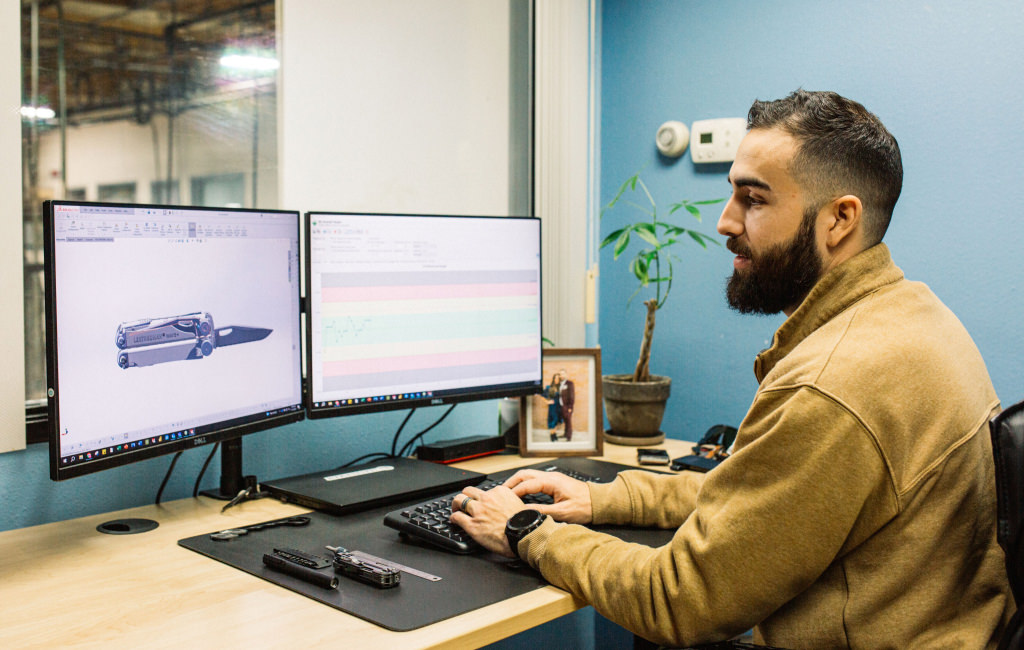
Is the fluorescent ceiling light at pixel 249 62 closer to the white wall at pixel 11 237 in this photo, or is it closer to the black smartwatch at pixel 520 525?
the white wall at pixel 11 237

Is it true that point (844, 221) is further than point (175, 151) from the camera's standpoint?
No

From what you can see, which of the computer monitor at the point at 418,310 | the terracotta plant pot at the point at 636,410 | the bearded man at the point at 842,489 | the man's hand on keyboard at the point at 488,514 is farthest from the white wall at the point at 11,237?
the terracotta plant pot at the point at 636,410

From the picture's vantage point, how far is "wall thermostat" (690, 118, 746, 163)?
2.29 meters

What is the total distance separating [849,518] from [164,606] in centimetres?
83

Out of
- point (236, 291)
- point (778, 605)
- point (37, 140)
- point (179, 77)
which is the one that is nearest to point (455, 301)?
point (236, 291)

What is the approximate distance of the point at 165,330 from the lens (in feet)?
4.30

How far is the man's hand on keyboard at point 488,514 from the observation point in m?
1.25

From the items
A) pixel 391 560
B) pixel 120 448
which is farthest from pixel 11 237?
pixel 391 560

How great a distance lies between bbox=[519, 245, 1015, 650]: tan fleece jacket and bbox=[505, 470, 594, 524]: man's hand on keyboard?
27 centimetres

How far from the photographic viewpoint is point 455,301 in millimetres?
1810

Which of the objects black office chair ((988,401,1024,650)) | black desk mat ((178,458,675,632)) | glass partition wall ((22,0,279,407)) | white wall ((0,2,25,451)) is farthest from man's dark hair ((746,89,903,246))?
white wall ((0,2,25,451))

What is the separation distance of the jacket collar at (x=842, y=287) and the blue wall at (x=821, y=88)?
37.6 inches

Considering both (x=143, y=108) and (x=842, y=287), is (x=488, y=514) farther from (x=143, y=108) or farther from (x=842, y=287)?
(x=143, y=108)

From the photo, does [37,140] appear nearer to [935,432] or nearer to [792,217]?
[792,217]
